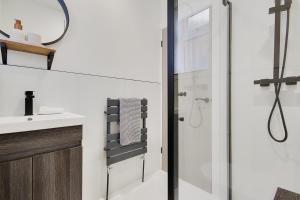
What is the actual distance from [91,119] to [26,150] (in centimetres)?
76

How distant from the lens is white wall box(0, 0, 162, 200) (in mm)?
1396

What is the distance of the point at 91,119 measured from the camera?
1.71 metres

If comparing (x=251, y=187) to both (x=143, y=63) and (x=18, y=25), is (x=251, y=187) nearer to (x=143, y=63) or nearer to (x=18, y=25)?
(x=143, y=63)

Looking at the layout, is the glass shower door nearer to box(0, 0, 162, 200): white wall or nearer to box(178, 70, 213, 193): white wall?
box(178, 70, 213, 193): white wall

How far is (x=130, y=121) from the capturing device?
191 cm

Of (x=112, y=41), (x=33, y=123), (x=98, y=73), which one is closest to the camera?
(x=33, y=123)

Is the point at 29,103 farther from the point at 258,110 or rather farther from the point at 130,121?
the point at 258,110

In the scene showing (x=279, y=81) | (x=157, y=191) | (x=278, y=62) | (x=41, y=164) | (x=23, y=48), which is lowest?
(x=157, y=191)

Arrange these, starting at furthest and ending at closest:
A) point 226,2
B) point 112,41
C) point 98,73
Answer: point 112,41, point 98,73, point 226,2

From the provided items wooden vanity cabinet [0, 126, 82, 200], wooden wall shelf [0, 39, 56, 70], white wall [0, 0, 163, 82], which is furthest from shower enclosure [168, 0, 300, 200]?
wooden wall shelf [0, 39, 56, 70]

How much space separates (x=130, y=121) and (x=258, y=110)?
119cm

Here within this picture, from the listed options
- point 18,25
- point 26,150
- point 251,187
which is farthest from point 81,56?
point 251,187

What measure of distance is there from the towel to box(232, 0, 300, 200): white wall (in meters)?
0.99

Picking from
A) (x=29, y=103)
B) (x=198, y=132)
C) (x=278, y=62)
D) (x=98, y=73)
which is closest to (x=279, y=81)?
(x=278, y=62)
